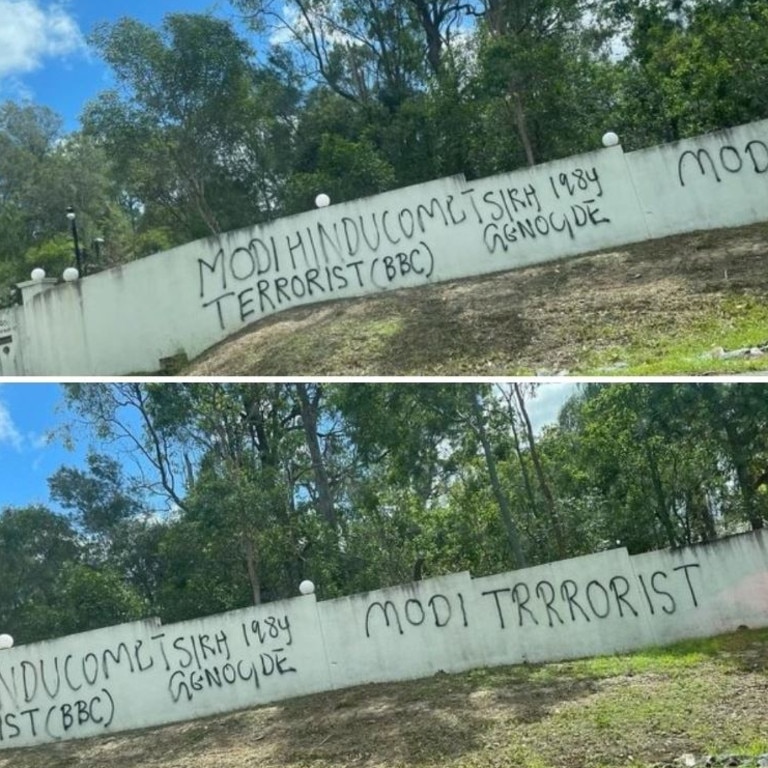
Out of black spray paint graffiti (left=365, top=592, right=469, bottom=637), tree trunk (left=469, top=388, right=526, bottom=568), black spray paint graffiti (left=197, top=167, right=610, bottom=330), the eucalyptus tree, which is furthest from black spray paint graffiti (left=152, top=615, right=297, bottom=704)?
the eucalyptus tree

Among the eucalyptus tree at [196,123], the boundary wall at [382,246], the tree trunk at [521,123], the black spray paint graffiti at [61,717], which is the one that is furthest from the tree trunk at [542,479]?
the eucalyptus tree at [196,123]

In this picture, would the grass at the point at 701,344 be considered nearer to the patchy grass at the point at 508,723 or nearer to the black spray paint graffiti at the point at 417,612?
the patchy grass at the point at 508,723

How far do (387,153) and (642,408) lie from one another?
28.6ft

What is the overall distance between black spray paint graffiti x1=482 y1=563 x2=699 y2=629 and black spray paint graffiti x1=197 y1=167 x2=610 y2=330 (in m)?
4.64

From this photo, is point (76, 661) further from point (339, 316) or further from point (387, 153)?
point (387, 153)

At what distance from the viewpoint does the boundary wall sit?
14273mm

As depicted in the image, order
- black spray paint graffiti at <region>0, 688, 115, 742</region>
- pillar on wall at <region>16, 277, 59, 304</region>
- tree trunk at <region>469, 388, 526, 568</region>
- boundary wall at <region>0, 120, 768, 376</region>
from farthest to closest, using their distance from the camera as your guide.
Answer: pillar on wall at <region>16, 277, 59, 304</region>, tree trunk at <region>469, 388, 526, 568</region>, boundary wall at <region>0, 120, 768, 376</region>, black spray paint graffiti at <region>0, 688, 115, 742</region>

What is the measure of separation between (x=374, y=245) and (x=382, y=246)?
0.12m

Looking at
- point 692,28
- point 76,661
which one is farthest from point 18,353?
point 692,28

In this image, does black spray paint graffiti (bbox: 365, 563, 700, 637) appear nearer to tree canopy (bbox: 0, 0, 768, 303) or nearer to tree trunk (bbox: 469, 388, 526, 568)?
tree trunk (bbox: 469, 388, 526, 568)

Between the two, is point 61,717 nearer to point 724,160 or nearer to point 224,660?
point 224,660

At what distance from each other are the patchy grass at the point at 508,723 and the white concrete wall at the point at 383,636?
0.34 metres

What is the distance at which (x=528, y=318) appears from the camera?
40.1 feet

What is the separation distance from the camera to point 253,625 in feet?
42.4
